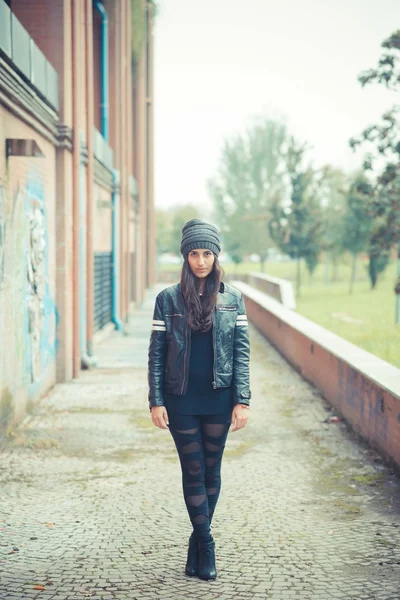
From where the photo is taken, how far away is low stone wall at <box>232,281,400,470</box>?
636cm

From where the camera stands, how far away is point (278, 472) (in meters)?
6.36

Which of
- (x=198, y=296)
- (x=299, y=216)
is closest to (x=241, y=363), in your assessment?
(x=198, y=296)

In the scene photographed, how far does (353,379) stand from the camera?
769 centimetres

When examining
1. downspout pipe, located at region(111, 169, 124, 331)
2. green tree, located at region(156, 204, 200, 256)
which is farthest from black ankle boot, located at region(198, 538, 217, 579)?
green tree, located at region(156, 204, 200, 256)

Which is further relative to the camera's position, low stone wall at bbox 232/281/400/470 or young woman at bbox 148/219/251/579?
low stone wall at bbox 232/281/400/470

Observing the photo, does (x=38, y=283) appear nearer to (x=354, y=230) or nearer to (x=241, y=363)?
(x=241, y=363)

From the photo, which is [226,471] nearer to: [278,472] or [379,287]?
[278,472]

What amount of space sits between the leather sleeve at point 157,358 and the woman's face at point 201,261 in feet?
0.79

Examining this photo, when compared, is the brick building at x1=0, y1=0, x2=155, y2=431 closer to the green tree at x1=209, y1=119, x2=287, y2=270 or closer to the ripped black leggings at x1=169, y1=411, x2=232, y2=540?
the ripped black leggings at x1=169, y1=411, x2=232, y2=540

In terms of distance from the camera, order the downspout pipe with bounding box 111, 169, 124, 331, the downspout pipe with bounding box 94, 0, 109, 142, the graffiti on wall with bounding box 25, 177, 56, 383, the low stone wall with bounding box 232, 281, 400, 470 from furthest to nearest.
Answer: the downspout pipe with bounding box 111, 169, 124, 331 → the downspout pipe with bounding box 94, 0, 109, 142 → the graffiti on wall with bounding box 25, 177, 56, 383 → the low stone wall with bounding box 232, 281, 400, 470

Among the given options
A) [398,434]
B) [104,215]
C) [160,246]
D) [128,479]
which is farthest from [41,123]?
[160,246]

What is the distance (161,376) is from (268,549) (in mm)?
1290

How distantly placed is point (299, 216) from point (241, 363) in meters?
38.7

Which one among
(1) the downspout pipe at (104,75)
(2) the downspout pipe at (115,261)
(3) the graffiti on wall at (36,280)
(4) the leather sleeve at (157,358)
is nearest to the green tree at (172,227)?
(2) the downspout pipe at (115,261)
